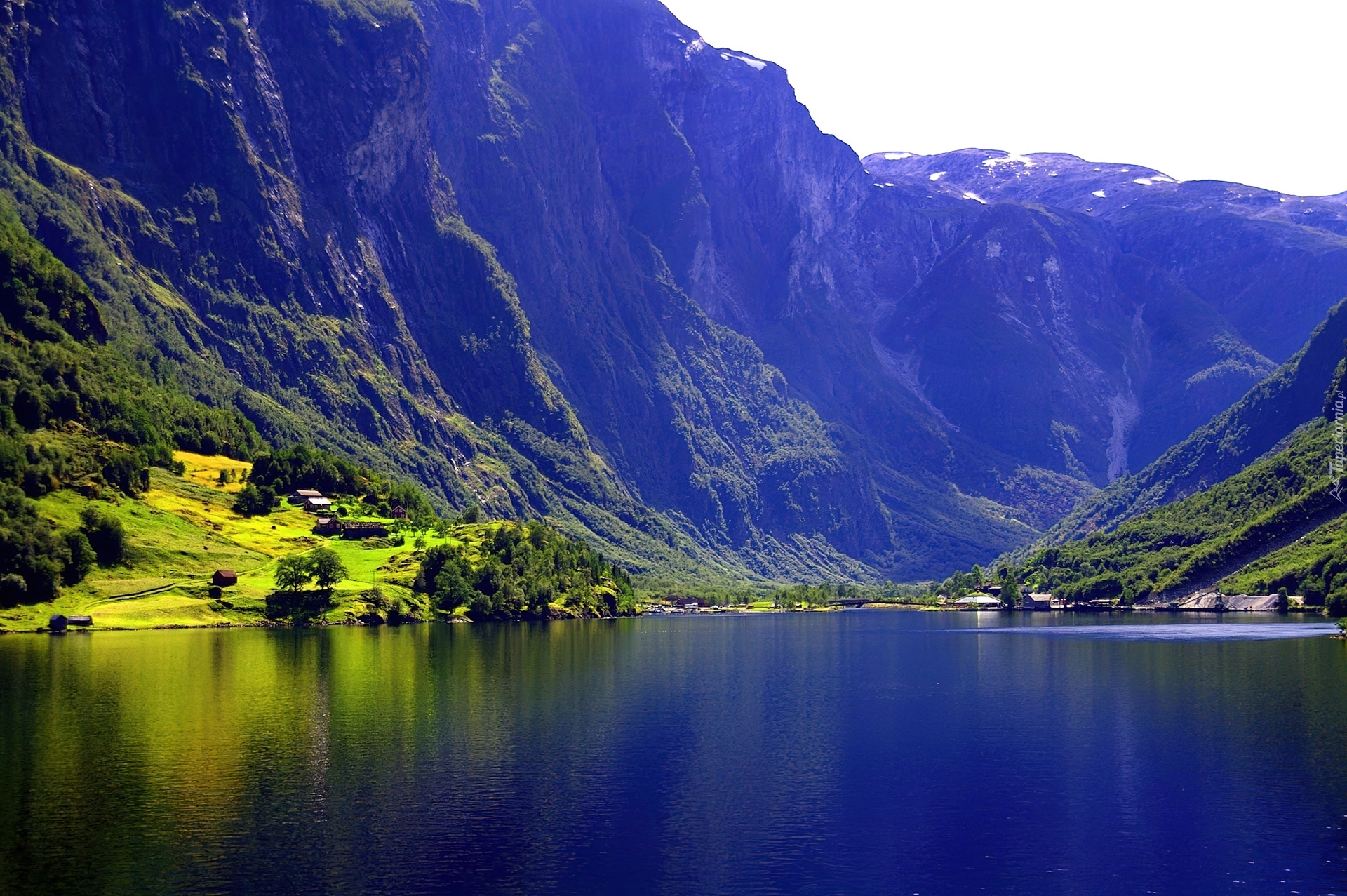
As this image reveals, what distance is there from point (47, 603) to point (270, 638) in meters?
29.7

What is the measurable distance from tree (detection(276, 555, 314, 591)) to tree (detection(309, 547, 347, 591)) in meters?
0.88

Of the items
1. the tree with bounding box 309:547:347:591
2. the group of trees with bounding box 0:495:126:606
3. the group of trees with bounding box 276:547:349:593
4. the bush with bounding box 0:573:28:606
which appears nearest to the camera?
the bush with bounding box 0:573:28:606

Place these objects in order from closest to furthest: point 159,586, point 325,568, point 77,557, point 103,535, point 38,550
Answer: point 38,550
point 77,557
point 159,586
point 103,535
point 325,568

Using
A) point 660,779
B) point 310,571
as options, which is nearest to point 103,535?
point 310,571

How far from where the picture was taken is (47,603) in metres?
166

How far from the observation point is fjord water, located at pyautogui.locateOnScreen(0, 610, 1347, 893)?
58.2 meters

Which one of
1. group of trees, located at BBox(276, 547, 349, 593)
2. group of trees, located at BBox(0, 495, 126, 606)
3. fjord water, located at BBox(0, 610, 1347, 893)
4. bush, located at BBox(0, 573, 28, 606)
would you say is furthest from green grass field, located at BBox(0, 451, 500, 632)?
fjord water, located at BBox(0, 610, 1347, 893)

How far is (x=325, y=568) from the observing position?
632ft

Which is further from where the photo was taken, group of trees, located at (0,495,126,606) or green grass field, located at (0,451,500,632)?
green grass field, located at (0,451,500,632)

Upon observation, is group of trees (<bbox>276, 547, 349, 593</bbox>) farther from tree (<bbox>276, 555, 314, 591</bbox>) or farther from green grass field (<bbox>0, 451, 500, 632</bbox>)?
green grass field (<bbox>0, 451, 500, 632</bbox>)

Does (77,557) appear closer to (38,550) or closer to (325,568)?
(38,550)

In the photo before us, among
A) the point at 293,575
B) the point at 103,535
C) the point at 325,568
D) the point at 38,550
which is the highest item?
the point at 103,535

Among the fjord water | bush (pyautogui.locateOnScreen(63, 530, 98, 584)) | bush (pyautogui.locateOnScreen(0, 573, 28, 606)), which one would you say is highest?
bush (pyautogui.locateOnScreen(63, 530, 98, 584))

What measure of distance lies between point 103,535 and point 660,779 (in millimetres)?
127291
